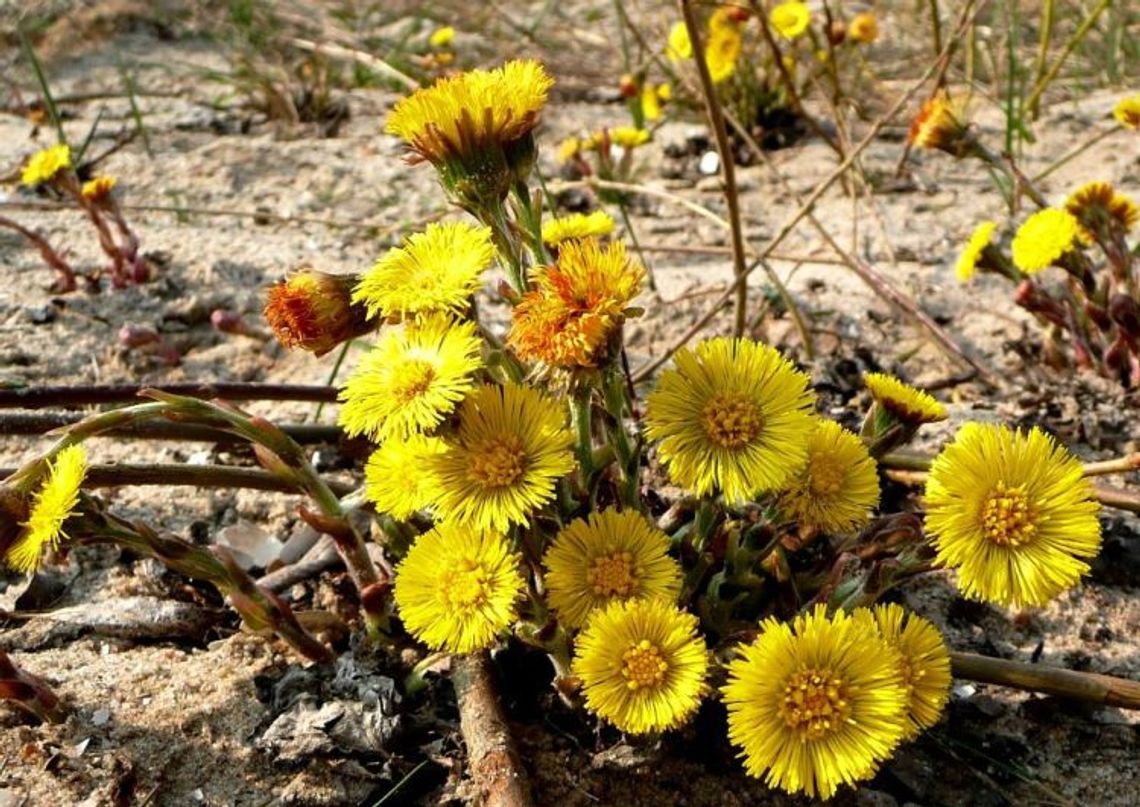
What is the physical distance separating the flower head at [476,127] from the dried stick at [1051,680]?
0.90m

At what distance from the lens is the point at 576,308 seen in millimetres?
1080

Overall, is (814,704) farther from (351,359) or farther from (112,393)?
(351,359)

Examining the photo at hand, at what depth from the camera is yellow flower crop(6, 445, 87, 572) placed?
120cm

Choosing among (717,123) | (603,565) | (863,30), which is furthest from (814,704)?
(863,30)

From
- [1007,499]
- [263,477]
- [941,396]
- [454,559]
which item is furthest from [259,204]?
[1007,499]

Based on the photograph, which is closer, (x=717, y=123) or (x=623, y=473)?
(x=623, y=473)

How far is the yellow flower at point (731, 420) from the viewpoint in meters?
1.16

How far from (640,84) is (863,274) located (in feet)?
4.62

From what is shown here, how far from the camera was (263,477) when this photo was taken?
1.63 metres

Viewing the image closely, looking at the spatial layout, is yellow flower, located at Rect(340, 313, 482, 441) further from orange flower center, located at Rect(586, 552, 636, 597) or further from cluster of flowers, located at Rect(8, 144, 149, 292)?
cluster of flowers, located at Rect(8, 144, 149, 292)

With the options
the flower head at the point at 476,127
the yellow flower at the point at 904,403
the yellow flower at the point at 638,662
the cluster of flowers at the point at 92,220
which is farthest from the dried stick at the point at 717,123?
the cluster of flowers at the point at 92,220

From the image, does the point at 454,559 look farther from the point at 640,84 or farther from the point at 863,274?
the point at 640,84

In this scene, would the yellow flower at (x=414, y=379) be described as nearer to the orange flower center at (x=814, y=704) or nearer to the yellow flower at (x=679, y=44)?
the orange flower center at (x=814, y=704)

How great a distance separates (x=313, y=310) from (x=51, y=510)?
39cm
